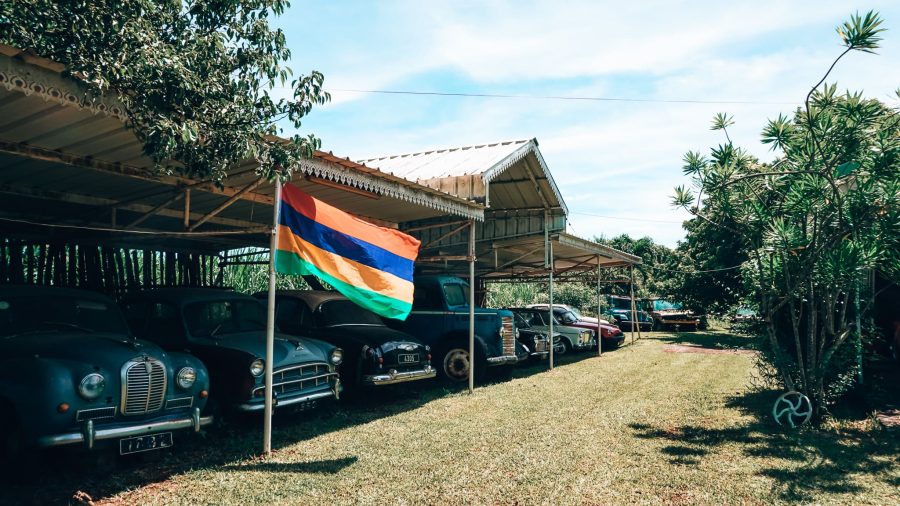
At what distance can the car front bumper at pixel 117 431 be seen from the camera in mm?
4891

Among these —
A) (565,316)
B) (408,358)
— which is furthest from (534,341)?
(408,358)

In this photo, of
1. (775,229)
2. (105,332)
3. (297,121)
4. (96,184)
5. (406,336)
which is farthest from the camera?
(406,336)

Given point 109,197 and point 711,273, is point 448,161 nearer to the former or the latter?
point 109,197

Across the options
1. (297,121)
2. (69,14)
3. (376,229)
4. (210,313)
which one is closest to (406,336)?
(376,229)

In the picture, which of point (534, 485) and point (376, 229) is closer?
point (534, 485)

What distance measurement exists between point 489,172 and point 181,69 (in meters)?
6.68

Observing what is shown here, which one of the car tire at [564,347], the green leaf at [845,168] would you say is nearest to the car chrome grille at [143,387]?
the green leaf at [845,168]

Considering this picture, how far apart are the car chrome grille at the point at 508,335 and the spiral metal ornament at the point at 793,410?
5.19 m

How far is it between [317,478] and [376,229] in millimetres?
3609

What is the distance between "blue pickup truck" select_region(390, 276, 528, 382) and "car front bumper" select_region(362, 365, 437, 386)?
69.9 inches

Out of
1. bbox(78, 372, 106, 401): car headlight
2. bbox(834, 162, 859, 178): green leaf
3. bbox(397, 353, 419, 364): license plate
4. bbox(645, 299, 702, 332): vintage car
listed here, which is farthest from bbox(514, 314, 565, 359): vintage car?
bbox(645, 299, 702, 332): vintage car

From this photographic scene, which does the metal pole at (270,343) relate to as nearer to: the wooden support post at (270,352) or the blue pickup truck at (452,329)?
the wooden support post at (270,352)

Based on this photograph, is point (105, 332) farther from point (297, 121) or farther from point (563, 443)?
point (563, 443)

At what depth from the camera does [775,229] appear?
7887mm
